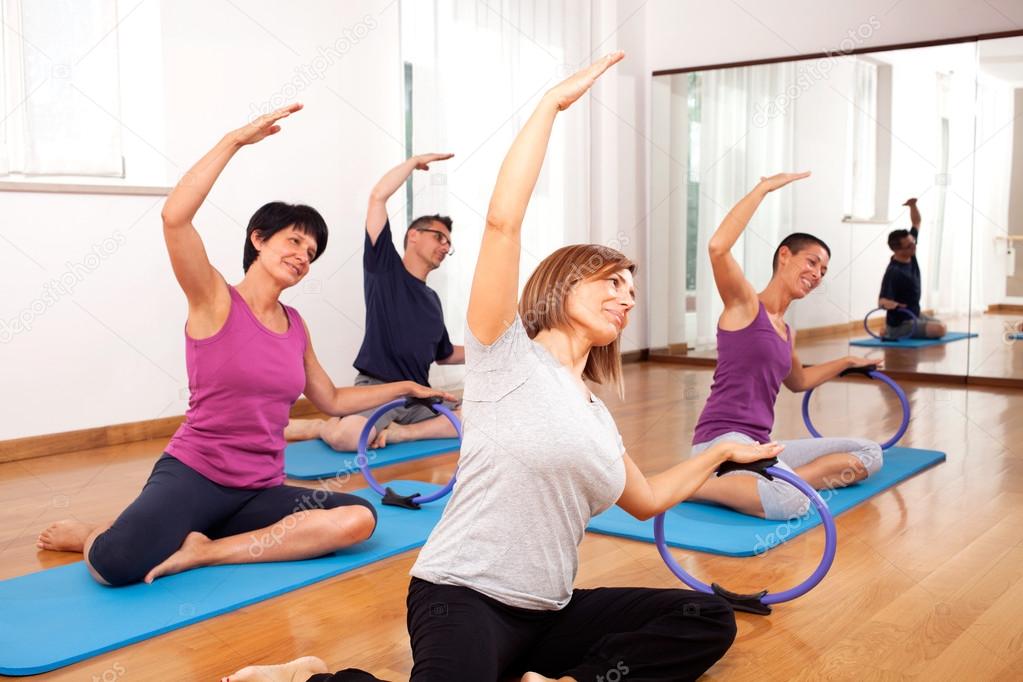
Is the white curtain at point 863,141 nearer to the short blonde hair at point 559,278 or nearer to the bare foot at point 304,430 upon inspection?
the bare foot at point 304,430

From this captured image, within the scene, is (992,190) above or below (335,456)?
above

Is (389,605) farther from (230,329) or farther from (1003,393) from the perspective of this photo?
(1003,393)

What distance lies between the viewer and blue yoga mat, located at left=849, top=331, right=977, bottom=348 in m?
6.50

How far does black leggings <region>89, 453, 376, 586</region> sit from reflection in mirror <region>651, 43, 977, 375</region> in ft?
16.0

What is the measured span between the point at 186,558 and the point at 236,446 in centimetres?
32

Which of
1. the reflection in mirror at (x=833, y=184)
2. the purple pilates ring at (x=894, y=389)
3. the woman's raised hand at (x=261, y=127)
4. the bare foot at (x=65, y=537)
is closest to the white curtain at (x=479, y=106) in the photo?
the reflection in mirror at (x=833, y=184)

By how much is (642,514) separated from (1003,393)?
494 cm

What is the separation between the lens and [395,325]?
462 cm

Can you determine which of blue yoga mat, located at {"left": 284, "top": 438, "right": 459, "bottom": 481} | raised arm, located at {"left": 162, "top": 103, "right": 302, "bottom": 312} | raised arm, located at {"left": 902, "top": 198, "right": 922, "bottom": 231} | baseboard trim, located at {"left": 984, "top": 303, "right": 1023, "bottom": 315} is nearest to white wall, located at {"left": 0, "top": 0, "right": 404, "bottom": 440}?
blue yoga mat, located at {"left": 284, "top": 438, "right": 459, "bottom": 481}

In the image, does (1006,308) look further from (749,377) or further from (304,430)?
(304,430)

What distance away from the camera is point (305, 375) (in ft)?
9.57

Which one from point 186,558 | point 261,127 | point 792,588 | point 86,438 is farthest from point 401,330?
point 792,588

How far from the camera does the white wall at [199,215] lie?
439 cm

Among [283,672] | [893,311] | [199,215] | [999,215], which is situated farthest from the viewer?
[893,311]
